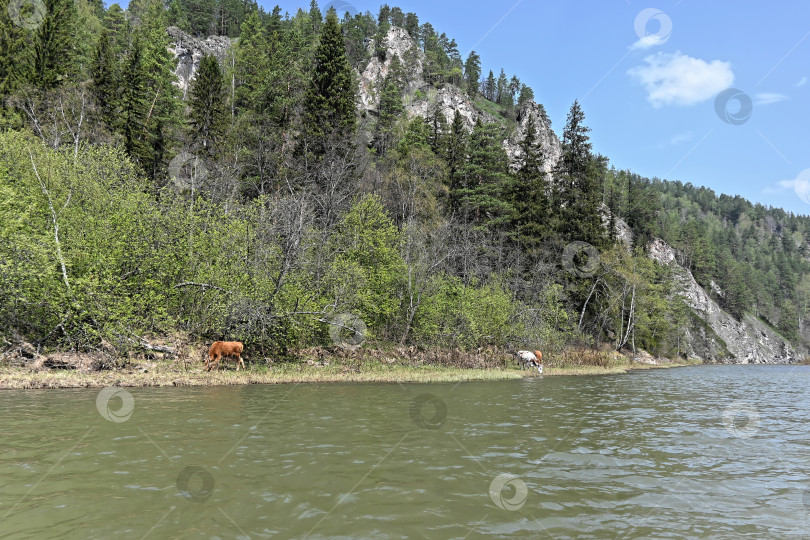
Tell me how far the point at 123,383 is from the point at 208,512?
635 inches

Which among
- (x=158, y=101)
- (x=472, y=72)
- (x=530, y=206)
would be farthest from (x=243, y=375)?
(x=472, y=72)

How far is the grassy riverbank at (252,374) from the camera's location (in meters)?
19.3

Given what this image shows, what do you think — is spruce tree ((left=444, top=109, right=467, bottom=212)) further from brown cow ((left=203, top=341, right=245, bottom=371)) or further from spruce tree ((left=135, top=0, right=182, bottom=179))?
brown cow ((left=203, top=341, right=245, bottom=371))

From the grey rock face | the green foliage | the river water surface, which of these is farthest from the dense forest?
the grey rock face

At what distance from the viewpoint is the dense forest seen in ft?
79.3

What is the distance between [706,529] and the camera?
680 centimetres

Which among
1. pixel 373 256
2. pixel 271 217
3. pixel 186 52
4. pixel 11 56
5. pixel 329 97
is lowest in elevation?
pixel 373 256

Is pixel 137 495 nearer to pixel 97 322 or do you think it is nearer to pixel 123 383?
pixel 123 383

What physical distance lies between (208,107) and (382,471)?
56131 mm

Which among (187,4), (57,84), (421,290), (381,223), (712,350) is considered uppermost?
(187,4)

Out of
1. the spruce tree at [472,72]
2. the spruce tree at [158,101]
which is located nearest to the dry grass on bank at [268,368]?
the spruce tree at [158,101]

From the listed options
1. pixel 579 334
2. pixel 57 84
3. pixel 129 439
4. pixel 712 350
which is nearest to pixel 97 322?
pixel 129 439

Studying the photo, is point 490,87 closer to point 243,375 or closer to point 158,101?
point 158,101

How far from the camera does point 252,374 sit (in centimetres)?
2447
